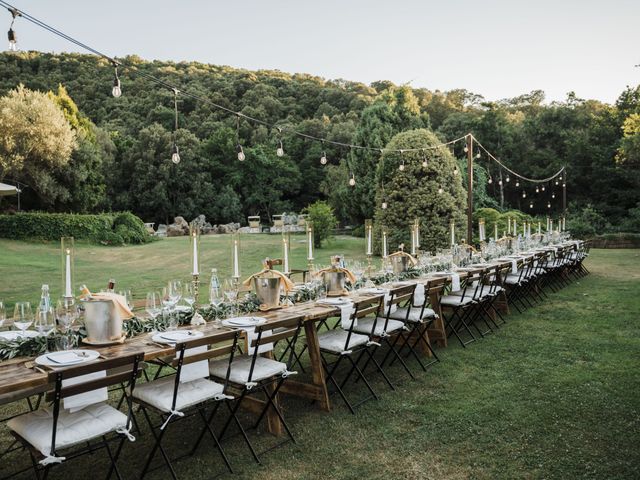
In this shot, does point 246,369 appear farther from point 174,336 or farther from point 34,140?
point 34,140

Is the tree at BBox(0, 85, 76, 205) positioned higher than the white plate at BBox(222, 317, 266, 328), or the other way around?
the tree at BBox(0, 85, 76, 205)

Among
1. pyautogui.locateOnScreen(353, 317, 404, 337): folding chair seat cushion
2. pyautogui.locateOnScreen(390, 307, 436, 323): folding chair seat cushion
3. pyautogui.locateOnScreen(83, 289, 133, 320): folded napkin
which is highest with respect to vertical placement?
pyautogui.locateOnScreen(83, 289, 133, 320): folded napkin

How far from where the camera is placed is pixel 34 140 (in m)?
20.8

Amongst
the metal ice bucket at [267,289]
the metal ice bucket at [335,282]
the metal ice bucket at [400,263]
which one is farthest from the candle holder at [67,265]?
the metal ice bucket at [400,263]

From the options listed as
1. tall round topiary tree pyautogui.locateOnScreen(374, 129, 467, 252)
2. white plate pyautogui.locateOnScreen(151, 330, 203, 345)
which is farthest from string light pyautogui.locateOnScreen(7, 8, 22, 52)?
tall round topiary tree pyautogui.locateOnScreen(374, 129, 467, 252)

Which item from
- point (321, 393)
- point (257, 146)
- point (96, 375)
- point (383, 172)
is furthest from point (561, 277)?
point (257, 146)

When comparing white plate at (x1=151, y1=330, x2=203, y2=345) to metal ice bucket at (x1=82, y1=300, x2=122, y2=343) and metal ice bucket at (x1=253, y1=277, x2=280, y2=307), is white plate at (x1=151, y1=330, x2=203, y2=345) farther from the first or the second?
metal ice bucket at (x1=253, y1=277, x2=280, y2=307)

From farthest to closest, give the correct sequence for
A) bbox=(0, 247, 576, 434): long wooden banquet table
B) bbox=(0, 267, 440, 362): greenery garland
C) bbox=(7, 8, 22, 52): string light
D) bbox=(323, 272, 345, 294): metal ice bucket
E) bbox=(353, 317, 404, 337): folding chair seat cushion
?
bbox=(323, 272, 345, 294): metal ice bucket
bbox=(353, 317, 404, 337): folding chair seat cushion
bbox=(7, 8, 22, 52): string light
bbox=(0, 267, 440, 362): greenery garland
bbox=(0, 247, 576, 434): long wooden banquet table

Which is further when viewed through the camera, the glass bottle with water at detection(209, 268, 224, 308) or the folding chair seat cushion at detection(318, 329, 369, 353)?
the folding chair seat cushion at detection(318, 329, 369, 353)

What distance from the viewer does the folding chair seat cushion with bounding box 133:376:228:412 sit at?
285 cm

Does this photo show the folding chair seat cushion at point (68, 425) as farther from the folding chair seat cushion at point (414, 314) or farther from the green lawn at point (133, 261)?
the green lawn at point (133, 261)

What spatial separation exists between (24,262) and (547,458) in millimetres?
14760

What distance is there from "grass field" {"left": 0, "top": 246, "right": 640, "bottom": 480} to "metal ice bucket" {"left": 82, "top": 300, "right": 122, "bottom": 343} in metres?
0.86

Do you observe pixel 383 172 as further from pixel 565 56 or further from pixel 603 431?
pixel 603 431
